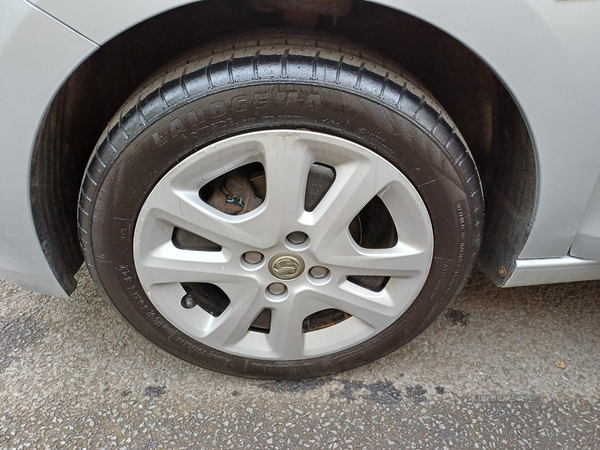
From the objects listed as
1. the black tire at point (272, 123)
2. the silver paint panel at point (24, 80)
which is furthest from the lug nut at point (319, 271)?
the silver paint panel at point (24, 80)

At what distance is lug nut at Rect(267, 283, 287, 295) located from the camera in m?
1.36

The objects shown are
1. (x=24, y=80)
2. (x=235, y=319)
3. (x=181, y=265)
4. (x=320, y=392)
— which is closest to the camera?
(x=24, y=80)

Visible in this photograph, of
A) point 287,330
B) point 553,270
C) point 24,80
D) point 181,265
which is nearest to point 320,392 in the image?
point 287,330

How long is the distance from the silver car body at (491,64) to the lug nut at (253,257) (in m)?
0.58

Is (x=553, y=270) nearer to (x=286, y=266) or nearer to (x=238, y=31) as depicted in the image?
(x=286, y=266)

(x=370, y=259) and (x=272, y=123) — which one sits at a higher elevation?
(x=272, y=123)

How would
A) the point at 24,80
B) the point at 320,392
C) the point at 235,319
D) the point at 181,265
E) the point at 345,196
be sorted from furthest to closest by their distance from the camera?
the point at 320,392
the point at 235,319
the point at 181,265
the point at 345,196
the point at 24,80

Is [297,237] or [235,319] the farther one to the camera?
[235,319]

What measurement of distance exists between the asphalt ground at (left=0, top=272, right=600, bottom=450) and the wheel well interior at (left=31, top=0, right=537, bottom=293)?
35 centimetres

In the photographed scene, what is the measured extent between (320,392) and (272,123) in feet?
3.00

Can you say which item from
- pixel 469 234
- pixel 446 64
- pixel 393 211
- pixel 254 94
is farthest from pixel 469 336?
pixel 254 94

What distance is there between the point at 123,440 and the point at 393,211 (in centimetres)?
104

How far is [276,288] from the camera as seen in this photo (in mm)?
1369

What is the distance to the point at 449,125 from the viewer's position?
4.00 ft
